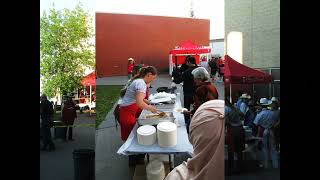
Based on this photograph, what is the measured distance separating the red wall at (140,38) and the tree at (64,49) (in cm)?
17

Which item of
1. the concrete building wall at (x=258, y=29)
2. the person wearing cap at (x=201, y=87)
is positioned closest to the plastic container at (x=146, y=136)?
the person wearing cap at (x=201, y=87)

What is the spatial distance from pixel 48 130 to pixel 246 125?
1.45m

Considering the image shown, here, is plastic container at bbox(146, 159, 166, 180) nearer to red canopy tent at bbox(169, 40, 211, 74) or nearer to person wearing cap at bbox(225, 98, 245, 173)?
person wearing cap at bbox(225, 98, 245, 173)

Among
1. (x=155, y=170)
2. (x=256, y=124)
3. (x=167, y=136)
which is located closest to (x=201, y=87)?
(x=167, y=136)

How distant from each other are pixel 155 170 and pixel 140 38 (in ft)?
3.57

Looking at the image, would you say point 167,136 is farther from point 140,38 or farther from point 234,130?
point 140,38

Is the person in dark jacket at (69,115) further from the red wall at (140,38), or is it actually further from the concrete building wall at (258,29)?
the concrete building wall at (258,29)

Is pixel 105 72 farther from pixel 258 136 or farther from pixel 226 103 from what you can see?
pixel 258 136

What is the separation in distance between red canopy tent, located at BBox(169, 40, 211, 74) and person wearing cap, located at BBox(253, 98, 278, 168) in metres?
0.72
